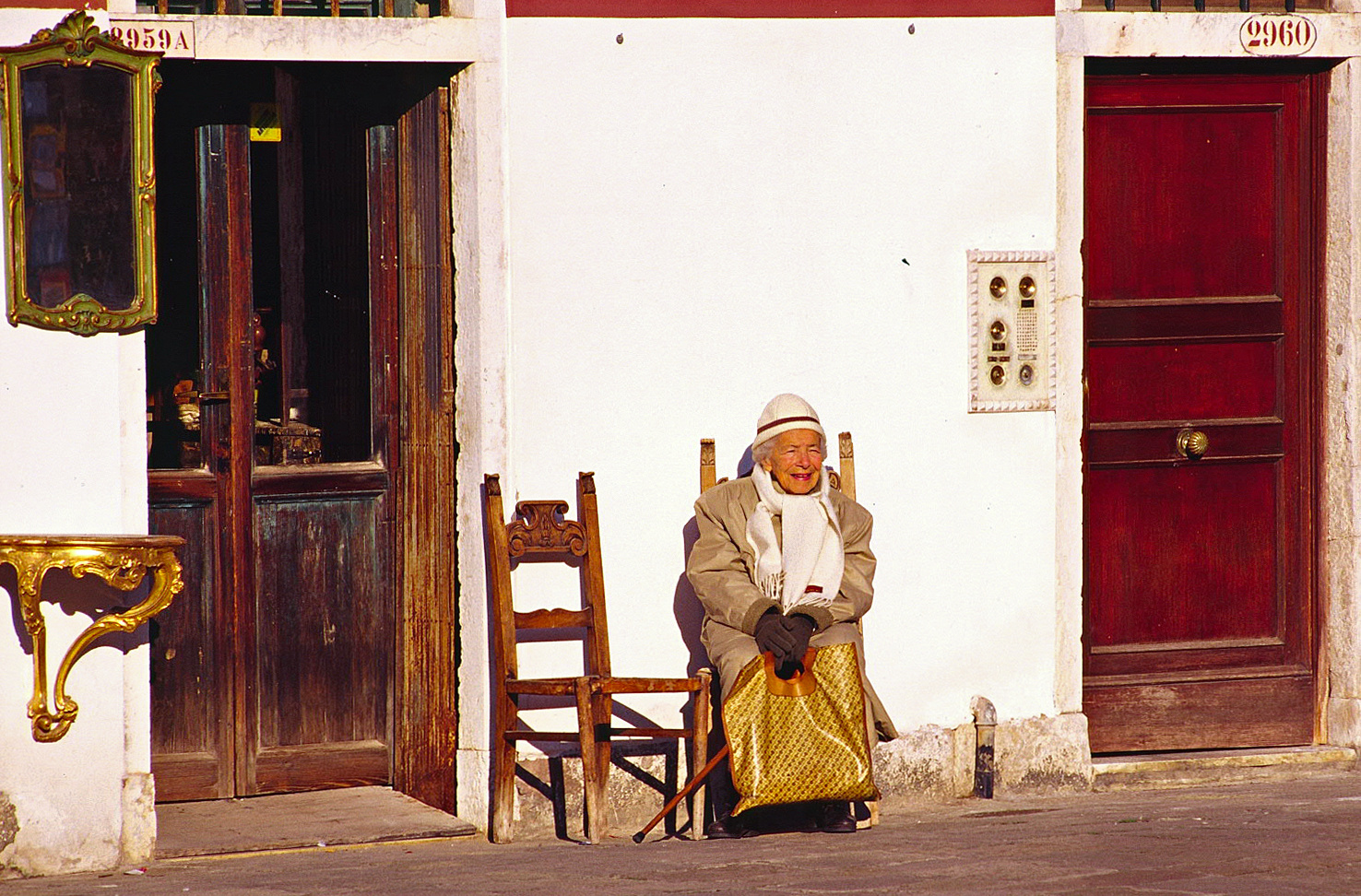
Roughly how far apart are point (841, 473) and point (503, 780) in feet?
5.07

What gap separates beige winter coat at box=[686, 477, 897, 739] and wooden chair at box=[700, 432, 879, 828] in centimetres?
7

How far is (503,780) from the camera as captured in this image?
6523 millimetres

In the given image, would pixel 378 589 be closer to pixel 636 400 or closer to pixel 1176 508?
pixel 636 400

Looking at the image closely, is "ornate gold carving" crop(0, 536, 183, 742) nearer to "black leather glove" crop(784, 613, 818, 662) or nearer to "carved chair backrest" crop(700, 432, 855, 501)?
"carved chair backrest" crop(700, 432, 855, 501)

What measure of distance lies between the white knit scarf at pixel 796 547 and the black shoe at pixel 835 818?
0.70 m

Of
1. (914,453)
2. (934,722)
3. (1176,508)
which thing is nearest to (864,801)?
(934,722)

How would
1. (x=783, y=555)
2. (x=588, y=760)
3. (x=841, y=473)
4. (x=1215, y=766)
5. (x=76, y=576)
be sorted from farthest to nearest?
1. (x=1215, y=766)
2. (x=841, y=473)
3. (x=783, y=555)
4. (x=588, y=760)
5. (x=76, y=576)

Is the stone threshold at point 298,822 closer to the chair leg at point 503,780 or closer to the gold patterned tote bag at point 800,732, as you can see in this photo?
the chair leg at point 503,780

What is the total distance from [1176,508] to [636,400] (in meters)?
2.13

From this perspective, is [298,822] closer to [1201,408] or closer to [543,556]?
[543,556]

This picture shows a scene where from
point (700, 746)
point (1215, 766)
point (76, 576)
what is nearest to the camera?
point (76, 576)

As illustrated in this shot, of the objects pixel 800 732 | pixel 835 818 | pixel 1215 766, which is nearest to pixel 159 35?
pixel 800 732

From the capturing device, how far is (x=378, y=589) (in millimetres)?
7035

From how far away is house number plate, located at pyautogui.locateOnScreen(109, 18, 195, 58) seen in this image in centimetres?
617
